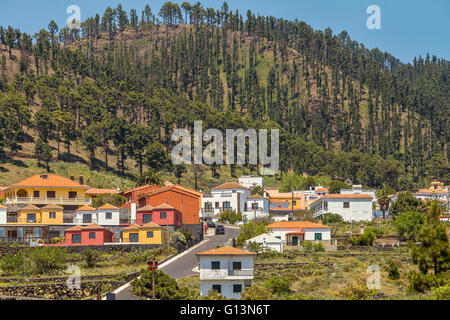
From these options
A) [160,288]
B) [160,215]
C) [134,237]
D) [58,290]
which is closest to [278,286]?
[160,288]

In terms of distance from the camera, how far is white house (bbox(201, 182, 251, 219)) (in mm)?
105750

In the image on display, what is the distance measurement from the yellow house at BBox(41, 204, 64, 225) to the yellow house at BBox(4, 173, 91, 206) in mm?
6692

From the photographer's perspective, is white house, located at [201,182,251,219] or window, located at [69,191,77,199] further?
white house, located at [201,182,251,219]

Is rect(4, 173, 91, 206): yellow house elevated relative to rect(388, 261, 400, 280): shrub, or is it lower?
elevated

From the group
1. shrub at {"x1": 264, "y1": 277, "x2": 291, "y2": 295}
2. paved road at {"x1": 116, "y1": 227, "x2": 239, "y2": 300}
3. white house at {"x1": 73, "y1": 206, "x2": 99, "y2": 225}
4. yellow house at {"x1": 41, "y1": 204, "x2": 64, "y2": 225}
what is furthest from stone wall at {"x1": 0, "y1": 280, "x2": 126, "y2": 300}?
white house at {"x1": 73, "y1": 206, "x2": 99, "y2": 225}

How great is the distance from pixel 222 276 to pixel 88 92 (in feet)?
328

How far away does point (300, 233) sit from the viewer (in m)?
77.2

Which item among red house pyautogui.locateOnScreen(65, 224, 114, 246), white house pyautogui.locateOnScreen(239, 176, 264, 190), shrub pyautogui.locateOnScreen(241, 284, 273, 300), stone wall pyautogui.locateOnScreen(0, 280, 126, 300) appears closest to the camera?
shrub pyautogui.locateOnScreen(241, 284, 273, 300)

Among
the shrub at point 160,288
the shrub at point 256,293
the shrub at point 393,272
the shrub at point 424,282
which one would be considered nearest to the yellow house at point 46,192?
the shrub at point 160,288

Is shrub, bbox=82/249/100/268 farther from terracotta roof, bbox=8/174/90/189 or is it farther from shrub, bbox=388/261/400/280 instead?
shrub, bbox=388/261/400/280

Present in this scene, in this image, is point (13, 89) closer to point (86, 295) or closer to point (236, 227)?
point (236, 227)

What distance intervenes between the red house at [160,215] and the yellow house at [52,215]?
28.5 feet

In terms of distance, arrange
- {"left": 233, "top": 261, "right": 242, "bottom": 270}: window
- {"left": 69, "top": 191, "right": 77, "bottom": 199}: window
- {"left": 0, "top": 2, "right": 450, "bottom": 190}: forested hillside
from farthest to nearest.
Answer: {"left": 0, "top": 2, "right": 450, "bottom": 190}: forested hillside → {"left": 69, "top": 191, "right": 77, "bottom": 199}: window → {"left": 233, "top": 261, "right": 242, "bottom": 270}: window

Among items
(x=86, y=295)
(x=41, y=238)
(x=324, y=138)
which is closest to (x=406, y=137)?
(x=324, y=138)
